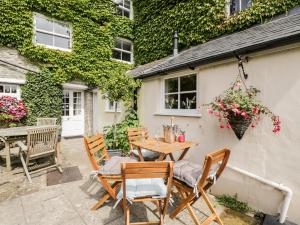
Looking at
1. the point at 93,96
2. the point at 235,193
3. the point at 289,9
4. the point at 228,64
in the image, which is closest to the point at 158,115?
the point at 228,64

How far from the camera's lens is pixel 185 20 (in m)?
8.18

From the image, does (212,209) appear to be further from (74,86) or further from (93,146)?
(74,86)

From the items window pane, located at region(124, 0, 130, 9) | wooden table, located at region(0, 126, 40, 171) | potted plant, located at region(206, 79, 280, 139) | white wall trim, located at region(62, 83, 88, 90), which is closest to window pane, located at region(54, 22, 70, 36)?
white wall trim, located at region(62, 83, 88, 90)

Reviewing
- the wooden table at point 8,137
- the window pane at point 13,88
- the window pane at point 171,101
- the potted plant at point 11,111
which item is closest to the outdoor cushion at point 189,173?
the window pane at point 171,101

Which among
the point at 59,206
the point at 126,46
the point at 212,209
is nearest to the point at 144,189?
the point at 212,209

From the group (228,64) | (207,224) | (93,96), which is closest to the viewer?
(207,224)

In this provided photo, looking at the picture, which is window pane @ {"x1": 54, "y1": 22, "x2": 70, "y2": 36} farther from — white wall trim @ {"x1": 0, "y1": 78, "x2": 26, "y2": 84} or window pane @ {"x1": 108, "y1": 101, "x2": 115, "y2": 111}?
window pane @ {"x1": 108, "y1": 101, "x2": 115, "y2": 111}

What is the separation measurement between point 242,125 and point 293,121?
0.74 metres

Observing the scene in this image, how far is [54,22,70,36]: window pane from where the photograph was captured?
375 inches

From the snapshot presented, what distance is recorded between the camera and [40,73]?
9016mm

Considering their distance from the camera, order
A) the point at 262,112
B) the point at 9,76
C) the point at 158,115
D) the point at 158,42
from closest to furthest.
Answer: the point at 262,112, the point at 158,115, the point at 9,76, the point at 158,42

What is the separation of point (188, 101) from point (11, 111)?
7.29 metres

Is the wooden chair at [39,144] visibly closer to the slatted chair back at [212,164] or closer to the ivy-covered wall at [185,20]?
the slatted chair back at [212,164]

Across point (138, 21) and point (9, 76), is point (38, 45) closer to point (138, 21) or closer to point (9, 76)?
point (9, 76)
